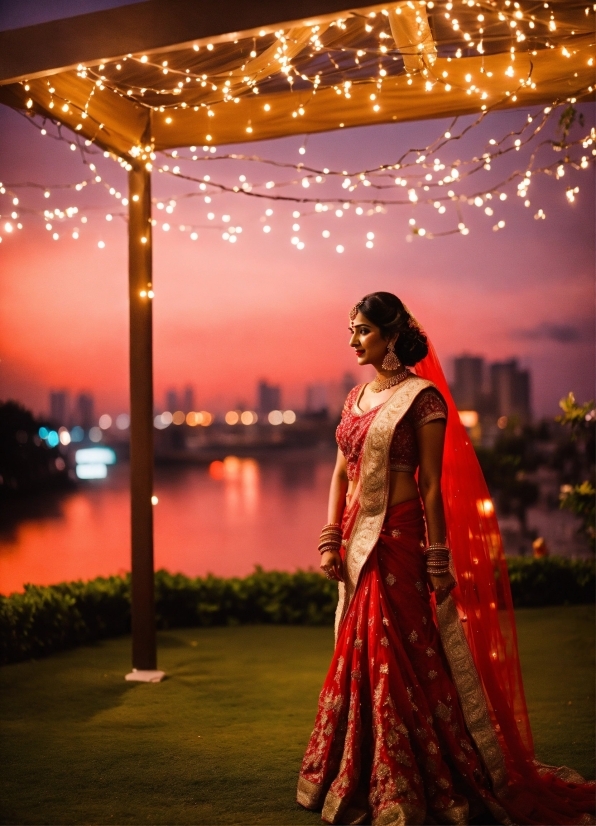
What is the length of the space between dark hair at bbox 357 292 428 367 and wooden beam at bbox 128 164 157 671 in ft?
6.32

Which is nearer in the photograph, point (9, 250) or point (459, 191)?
point (9, 250)

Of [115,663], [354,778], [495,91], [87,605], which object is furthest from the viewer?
[87,605]

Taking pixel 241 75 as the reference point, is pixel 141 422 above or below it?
below

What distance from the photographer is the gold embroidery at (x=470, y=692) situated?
300 centimetres

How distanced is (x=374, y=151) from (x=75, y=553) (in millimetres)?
15408

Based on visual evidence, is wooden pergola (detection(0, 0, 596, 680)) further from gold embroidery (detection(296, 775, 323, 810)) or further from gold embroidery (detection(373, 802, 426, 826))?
gold embroidery (detection(373, 802, 426, 826))

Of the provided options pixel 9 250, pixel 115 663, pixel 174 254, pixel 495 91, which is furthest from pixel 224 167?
pixel 115 663

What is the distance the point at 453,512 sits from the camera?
10.6 ft

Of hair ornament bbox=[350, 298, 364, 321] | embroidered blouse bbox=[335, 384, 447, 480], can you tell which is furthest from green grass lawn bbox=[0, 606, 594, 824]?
hair ornament bbox=[350, 298, 364, 321]

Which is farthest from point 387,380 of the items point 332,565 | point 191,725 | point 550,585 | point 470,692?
point 550,585

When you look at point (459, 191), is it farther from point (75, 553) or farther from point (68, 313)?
point (75, 553)

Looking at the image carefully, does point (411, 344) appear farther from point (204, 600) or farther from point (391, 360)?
point (204, 600)

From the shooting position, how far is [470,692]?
3.04 metres

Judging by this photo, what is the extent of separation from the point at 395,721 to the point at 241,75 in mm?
2892
